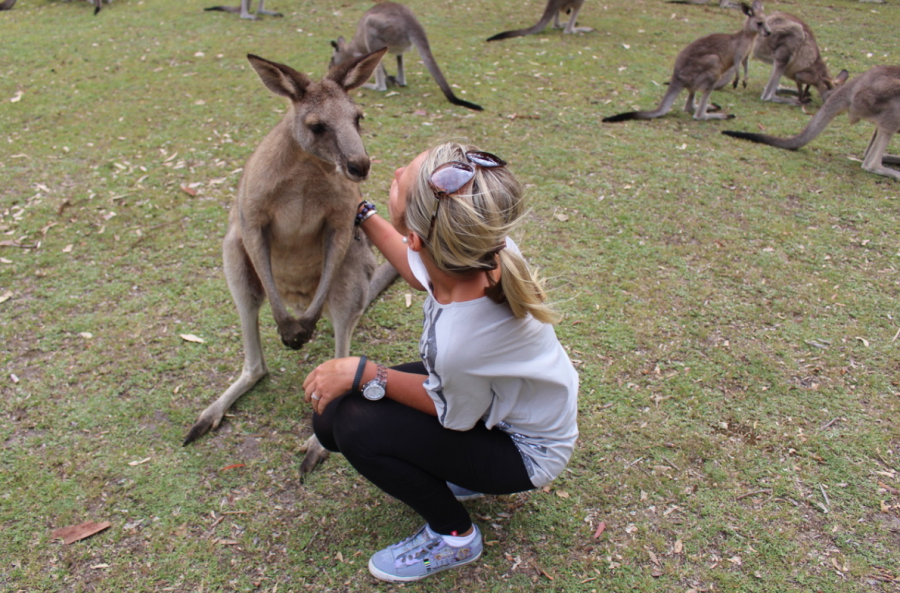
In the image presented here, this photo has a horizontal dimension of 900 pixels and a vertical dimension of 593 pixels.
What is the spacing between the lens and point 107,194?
367 centimetres

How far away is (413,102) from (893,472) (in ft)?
13.6

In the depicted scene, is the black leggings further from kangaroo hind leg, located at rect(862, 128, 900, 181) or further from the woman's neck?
kangaroo hind leg, located at rect(862, 128, 900, 181)

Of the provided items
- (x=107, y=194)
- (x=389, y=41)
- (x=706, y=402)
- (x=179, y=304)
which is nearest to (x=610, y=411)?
(x=706, y=402)

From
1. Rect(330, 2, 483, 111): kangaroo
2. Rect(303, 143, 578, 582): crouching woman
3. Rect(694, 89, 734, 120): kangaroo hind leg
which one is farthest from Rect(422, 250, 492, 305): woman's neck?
Rect(330, 2, 483, 111): kangaroo

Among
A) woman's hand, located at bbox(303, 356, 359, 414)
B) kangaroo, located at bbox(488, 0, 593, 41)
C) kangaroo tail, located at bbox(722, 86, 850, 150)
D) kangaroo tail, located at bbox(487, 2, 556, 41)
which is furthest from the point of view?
kangaroo, located at bbox(488, 0, 593, 41)

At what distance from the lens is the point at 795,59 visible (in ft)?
17.9

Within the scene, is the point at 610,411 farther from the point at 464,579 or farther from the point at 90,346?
the point at 90,346

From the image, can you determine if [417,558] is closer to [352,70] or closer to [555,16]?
[352,70]

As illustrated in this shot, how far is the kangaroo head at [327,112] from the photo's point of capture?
78.2 inches

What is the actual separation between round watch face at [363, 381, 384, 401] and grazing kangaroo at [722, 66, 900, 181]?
3.90 meters

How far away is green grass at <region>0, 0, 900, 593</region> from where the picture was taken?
1.83 meters

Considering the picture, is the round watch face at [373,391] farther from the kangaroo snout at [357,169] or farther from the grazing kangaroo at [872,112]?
the grazing kangaroo at [872,112]

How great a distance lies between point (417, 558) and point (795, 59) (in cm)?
541

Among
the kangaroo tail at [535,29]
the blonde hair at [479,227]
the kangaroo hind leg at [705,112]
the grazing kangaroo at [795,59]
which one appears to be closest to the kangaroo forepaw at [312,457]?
the blonde hair at [479,227]
